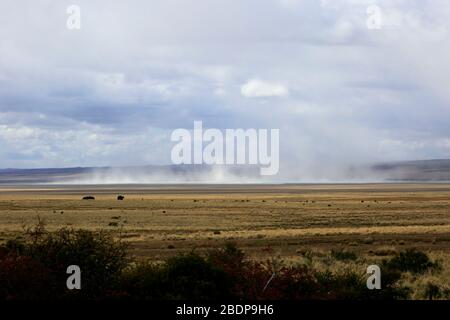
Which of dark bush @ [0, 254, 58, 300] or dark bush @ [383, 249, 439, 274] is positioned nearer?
dark bush @ [0, 254, 58, 300]

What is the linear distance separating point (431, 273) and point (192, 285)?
11.0 metres

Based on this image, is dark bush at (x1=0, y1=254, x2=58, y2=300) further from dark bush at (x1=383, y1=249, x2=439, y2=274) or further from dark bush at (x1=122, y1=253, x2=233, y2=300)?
dark bush at (x1=383, y1=249, x2=439, y2=274)

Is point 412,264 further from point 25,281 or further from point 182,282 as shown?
point 25,281

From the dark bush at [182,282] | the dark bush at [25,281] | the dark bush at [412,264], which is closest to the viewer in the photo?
the dark bush at [25,281]

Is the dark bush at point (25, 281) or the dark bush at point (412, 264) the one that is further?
the dark bush at point (412, 264)

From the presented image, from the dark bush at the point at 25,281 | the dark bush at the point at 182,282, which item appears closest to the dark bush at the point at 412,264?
the dark bush at the point at 182,282

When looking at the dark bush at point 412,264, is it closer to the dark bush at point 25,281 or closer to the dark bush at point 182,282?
the dark bush at point 182,282

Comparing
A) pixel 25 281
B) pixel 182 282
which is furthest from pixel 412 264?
pixel 25 281

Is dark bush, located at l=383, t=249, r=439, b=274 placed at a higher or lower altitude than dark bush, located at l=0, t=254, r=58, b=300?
lower

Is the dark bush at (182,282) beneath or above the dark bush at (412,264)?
above

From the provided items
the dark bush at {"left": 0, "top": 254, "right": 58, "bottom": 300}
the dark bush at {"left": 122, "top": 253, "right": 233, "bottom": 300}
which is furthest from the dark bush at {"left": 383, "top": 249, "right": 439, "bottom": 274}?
the dark bush at {"left": 0, "top": 254, "right": 58, "bottom": 300}
